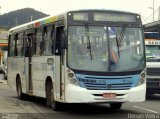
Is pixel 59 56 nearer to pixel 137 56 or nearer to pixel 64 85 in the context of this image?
pixel 64 85

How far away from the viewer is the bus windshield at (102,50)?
14.3m

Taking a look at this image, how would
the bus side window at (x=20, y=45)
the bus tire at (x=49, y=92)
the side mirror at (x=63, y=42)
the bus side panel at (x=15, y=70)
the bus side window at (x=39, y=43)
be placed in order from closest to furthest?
1. the side mirror at (x=63, y=42)
2. the bus tire at (x=49, y=92)
3. the bus side window at (x=39, y=43)
4. the bus side panel at (x=15, y=70)
5. the bus side window at (x=20, y=45)

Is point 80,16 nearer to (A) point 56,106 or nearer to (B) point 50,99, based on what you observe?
(A) point 56,106

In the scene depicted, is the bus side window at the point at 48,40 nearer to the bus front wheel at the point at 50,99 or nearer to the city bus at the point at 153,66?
the bus front wheel at the point at 50,99

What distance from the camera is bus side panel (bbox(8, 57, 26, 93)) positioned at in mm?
19919

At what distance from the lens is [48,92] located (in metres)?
16.3

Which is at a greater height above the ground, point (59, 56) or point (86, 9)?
point (86, 9)

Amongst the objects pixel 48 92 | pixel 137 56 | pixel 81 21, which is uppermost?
pixel 81 21

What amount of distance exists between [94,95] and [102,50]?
1.33 m

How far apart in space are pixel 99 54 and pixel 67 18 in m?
1.39

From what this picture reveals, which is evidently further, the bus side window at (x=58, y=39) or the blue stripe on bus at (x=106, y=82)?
the bus side window at (x=58, y=39)

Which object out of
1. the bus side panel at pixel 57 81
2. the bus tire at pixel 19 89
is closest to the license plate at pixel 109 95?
the bus side panel at pixel 57 81

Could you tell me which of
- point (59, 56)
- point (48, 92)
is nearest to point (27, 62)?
point (48, 92)

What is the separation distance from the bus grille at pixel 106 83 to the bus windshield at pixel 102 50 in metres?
0.27
